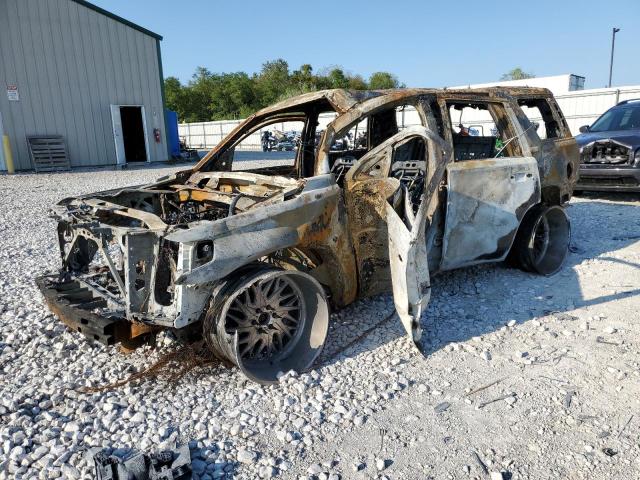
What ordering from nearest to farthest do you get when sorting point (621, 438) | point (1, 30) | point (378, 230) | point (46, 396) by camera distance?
1. point (621, 438)
2. point (46, 396)
3. point (378, 230)
4. point (1, 30)

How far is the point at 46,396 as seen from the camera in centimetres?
310

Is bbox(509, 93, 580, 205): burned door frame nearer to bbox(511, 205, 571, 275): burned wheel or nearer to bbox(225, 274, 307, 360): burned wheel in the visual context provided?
bbox(511, 205, 571, 275): burned wheel

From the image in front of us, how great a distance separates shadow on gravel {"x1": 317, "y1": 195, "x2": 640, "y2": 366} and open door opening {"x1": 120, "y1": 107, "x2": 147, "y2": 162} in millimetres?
16588

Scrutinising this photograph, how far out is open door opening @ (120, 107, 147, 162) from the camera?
1917 cm

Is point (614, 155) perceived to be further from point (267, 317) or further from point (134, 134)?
point (134, 134)

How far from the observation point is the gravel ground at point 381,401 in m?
2.52

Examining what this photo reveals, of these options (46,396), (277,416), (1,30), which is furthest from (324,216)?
(1,30)

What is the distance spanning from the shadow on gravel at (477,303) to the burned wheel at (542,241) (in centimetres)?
14

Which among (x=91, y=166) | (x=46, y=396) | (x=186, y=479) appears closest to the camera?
(x=186, y=479)

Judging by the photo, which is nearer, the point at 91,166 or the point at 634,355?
the point at 634,355

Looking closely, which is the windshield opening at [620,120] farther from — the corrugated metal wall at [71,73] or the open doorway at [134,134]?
the open doorway at [134,134]

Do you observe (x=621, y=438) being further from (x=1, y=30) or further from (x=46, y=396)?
(x=1, y=30)

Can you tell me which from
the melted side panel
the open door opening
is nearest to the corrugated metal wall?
the open door opening

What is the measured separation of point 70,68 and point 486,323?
16.4 meters
